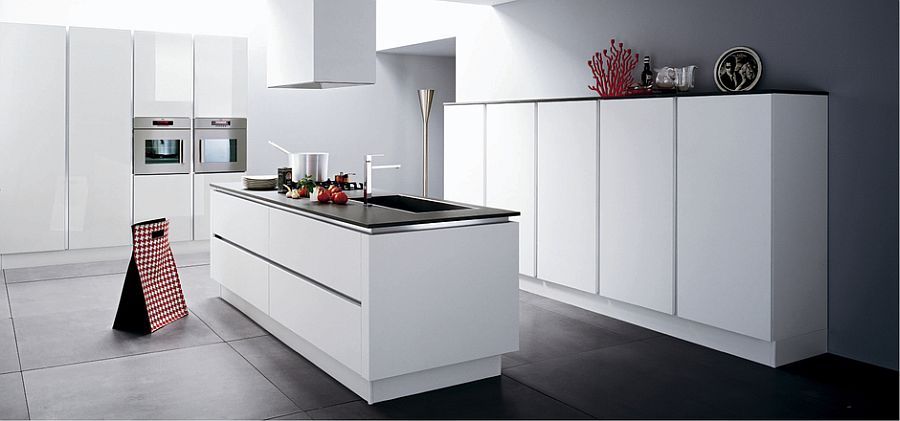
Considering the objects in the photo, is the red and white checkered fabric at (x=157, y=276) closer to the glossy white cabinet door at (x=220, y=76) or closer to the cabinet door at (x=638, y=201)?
the glossy white cabinet door at (x=220, y=76)

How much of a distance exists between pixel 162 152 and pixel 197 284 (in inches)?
73.8

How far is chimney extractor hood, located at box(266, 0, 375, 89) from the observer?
16.1 ft

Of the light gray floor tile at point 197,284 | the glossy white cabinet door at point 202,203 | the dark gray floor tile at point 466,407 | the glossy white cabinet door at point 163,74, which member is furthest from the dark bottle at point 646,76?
the glossy white cabinet door at point 163,74

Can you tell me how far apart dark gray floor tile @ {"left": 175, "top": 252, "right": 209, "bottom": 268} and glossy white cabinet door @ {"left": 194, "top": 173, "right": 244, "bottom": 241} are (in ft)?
0.59

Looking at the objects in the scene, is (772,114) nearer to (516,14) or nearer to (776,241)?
(776,241)

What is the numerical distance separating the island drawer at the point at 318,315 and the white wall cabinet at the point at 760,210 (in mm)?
2184

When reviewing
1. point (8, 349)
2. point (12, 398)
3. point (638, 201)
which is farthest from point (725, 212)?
point (8, 349)

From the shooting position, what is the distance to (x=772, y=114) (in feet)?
14.3

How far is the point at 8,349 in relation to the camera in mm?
4836

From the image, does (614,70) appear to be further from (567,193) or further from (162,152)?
(162,152)

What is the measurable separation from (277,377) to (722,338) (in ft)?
8.56

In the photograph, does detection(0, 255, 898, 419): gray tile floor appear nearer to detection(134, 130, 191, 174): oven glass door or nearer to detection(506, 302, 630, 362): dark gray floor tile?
detection(506, 302, 630, 362): dark gray floor tile

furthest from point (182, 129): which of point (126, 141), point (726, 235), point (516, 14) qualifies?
point (726, 235)

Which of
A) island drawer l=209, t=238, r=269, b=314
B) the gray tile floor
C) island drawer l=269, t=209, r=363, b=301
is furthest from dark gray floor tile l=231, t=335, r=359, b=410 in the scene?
island drawer l=269, t=209, r=363, b=301
